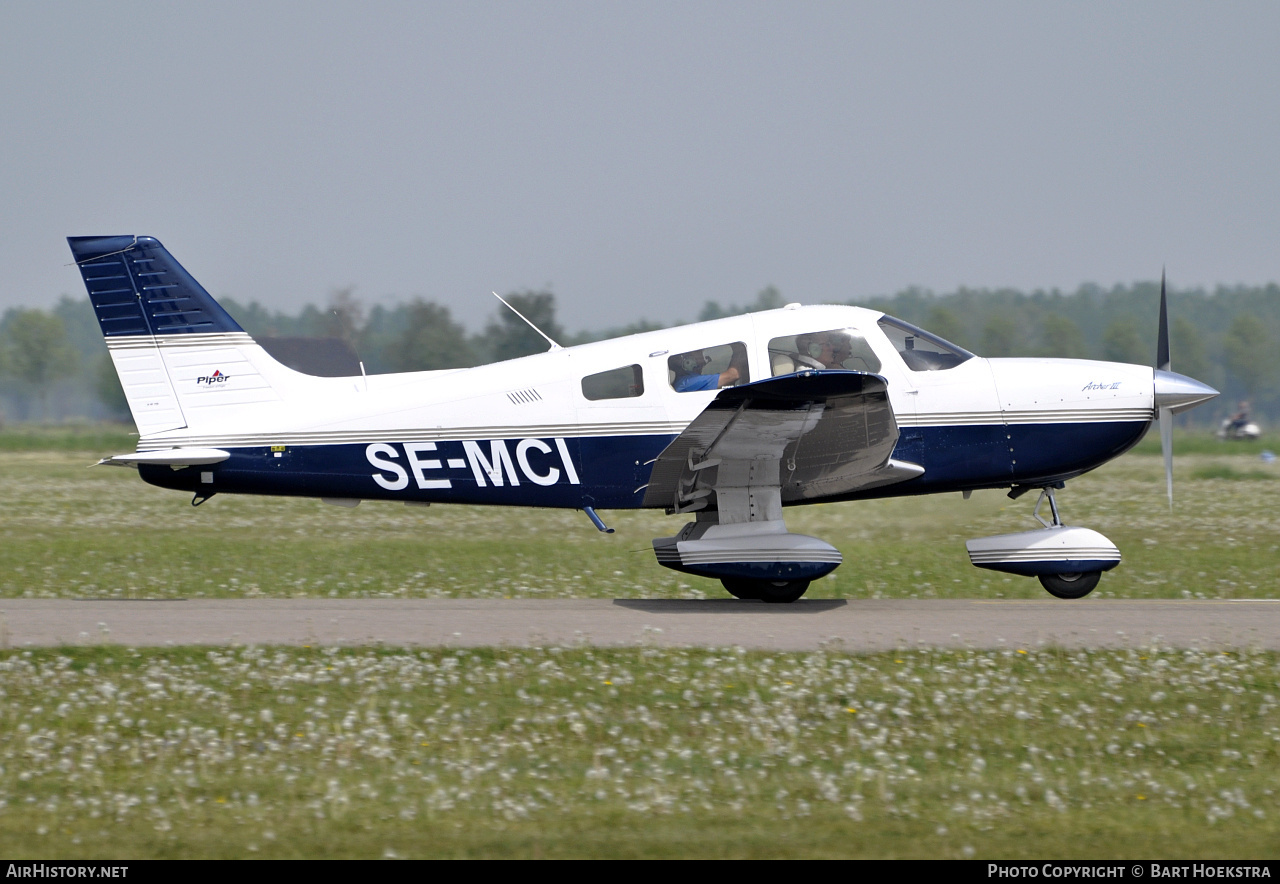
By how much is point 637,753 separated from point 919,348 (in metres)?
5.29

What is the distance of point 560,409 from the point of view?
10.2 m

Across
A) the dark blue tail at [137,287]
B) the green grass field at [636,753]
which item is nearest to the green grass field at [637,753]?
the green grass field at [636,753]

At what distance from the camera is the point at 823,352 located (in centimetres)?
1001

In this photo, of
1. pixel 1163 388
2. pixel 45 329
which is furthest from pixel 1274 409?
pixel 1163 388

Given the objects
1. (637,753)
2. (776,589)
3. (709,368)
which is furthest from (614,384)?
(637,753)

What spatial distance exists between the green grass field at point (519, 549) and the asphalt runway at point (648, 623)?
1.75 meters

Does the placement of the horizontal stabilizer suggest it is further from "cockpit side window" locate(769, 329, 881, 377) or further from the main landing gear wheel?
"cockpit side window" locate(769, 329, 881, 377)

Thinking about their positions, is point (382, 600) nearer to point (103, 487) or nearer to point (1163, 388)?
point (1163, 388)

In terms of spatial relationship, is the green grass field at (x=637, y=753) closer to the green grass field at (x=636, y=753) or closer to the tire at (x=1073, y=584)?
the green grass field at (x=636, y=753)

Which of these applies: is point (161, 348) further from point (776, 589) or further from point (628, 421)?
point (776, 589)

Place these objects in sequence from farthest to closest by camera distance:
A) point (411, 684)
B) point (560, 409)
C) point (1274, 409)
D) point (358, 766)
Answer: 1. point (1274, 409)
2. point (560, 409)
3. point (411, 684)
4. point (358, 766)
